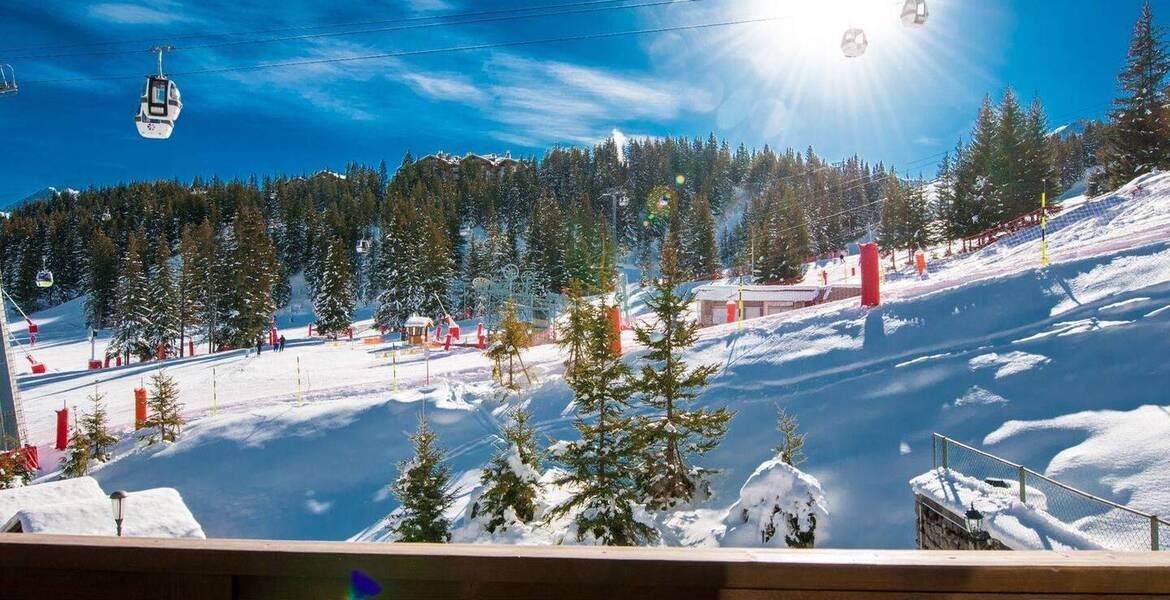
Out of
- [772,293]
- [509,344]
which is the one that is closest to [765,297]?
[772,293]

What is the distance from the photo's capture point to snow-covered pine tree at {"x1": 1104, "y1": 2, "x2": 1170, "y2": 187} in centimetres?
3325

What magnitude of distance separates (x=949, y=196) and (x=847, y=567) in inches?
1916

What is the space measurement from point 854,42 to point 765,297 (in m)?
26.2

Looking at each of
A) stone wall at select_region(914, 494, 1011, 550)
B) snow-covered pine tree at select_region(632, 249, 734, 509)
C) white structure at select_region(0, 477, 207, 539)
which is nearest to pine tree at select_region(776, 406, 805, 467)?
snow-covered pine tree at select_region(632, 249, 734, 509)

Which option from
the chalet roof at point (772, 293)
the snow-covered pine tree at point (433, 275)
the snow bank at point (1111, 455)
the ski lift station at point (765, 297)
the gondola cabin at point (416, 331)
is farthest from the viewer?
the snow-covered pine tree at point (433, 275)

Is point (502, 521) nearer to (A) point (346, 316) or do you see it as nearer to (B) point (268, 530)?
(B) point (268, 530)

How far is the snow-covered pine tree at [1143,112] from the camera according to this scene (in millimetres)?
33250

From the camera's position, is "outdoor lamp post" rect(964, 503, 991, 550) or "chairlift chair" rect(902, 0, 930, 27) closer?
"outdoor lamp post" rect(964, 503, 991, 550)

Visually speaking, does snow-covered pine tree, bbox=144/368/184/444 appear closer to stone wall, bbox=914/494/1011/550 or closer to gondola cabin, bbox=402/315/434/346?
gondola cabin, bbox=402/315/434/346

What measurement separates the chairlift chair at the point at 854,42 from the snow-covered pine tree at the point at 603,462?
6.37m

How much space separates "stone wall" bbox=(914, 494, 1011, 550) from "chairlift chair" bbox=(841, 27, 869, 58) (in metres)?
6.42

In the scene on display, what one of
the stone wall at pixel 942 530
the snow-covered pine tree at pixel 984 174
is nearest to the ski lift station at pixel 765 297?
the snow-covered pine tree at pixel 984 174

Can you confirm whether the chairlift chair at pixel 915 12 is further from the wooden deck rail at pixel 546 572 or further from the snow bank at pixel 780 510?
the wooden deck rail at pixel 546 572

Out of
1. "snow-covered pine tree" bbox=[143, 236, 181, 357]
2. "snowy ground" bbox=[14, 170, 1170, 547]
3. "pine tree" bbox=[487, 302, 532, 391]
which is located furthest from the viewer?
"snow-covered pine tree" bbox=[143, 236, 181, 357]
